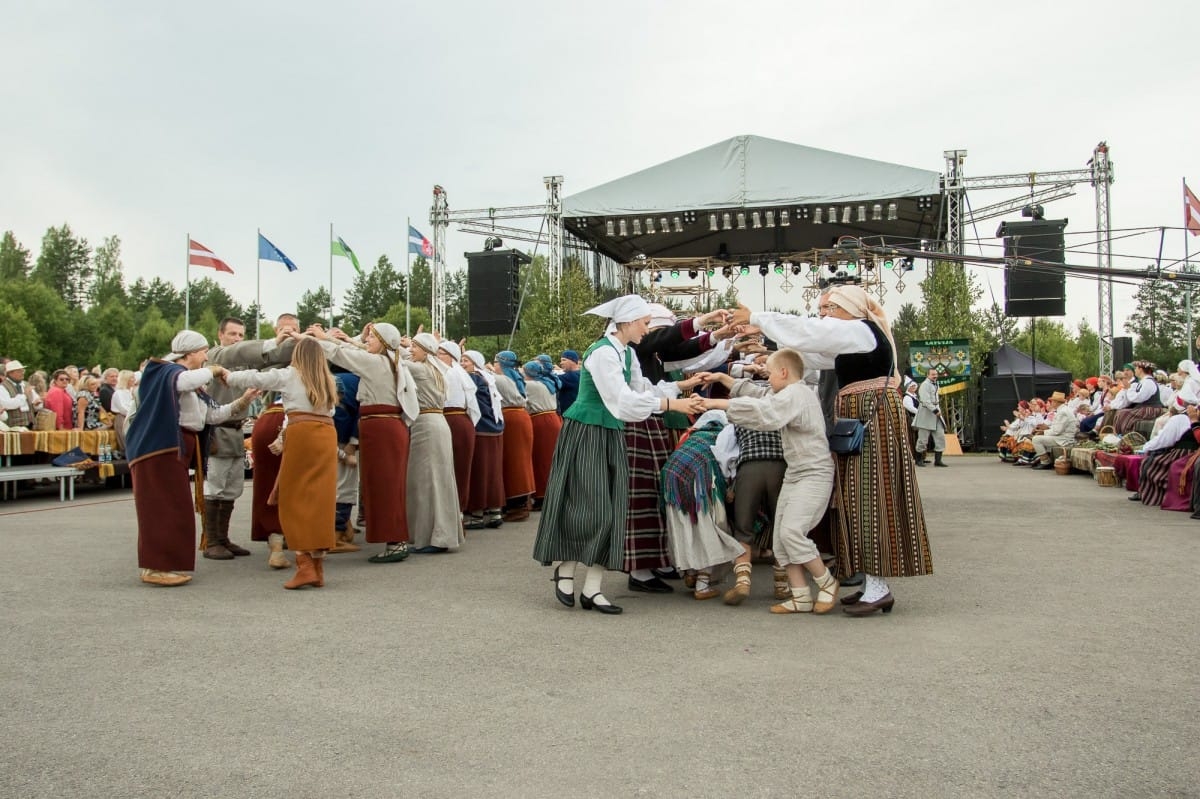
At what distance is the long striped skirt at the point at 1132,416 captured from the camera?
1468 cm

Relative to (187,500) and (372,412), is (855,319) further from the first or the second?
(187,500)

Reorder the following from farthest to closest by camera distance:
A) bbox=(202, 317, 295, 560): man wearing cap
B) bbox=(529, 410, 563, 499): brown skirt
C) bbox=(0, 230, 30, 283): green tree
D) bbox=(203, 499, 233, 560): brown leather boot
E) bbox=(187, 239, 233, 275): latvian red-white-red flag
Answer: bbox=(0, 230, 30, 283): green tree, bbox=(187, 239, 233, 275): latvian red-white-red flag, bbox=(529, 410, 563, 499): brown skirt, bbox=(203, 499, 233, 560): brown leather boot, bbox=(202, 317, 295, 560): man wearing cap

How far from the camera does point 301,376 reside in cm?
658

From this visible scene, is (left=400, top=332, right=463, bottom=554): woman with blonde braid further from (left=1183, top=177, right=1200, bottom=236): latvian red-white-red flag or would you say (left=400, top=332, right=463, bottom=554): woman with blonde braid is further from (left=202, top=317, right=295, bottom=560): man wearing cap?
(left=1183, top=177, right=1200, bottom=236): latvian red-white-red flag

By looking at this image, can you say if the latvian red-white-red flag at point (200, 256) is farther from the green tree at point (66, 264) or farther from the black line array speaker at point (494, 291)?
the green tree at point (66, 264)

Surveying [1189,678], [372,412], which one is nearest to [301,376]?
[372,412]

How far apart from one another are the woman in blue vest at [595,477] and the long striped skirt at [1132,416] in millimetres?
11616

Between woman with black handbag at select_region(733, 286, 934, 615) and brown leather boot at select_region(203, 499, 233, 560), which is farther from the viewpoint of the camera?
brown leather boot at select_region(203, 499, 233, 560)

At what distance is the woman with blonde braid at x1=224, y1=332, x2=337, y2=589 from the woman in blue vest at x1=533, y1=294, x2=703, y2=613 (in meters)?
1.56

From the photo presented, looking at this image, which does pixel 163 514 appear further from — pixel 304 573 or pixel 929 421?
pixel 929 421

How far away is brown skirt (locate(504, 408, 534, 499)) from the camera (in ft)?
34.7

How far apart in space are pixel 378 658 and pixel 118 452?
11464mm

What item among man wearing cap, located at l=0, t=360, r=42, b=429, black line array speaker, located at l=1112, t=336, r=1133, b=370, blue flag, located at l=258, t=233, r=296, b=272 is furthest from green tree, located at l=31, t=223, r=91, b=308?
black line array speaker, located at l=1112, t=336, r=1133, b=370

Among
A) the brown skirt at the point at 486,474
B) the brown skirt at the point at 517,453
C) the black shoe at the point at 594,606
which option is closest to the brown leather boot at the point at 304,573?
the black shoe at the point at 594,606
